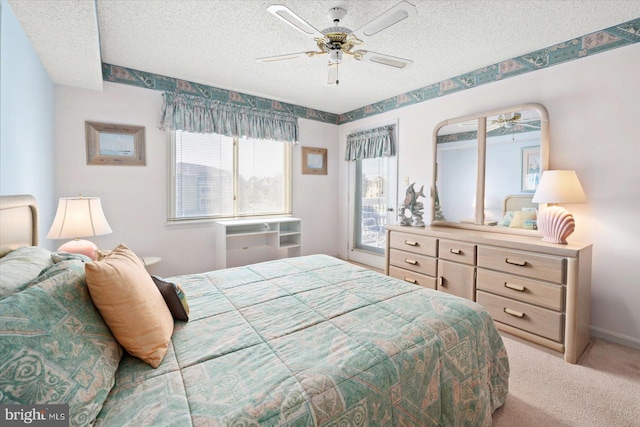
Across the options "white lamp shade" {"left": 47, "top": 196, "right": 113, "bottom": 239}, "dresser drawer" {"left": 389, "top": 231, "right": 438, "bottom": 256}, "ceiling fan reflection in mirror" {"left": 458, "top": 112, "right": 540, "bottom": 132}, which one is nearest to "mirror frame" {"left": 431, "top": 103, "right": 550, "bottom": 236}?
"ceiling fan reflection in mirror" {"left": 458, "top": 112, "right": 540, "bottom": 132}

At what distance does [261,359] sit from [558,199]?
101 inches

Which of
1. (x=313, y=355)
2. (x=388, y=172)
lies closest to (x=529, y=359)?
(x=313, y=355)

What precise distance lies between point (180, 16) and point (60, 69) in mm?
1285

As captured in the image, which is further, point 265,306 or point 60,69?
point 60,69

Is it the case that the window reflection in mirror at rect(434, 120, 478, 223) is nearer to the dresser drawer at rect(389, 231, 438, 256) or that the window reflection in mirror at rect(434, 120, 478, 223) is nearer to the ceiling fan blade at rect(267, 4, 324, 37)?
the dresser drawer at rect(389, 231, 438, 256)

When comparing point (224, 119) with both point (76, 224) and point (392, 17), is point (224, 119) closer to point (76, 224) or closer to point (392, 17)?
point (76, 224)

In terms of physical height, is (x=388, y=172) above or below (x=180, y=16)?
below

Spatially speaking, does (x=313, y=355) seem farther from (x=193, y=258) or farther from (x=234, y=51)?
(x=193, y=258)

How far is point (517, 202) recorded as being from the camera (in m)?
2.82

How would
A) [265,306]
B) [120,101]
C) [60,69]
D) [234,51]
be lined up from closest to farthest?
[265,306] < [60,69] < [234,51] < [120,101]

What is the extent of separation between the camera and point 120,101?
317cm

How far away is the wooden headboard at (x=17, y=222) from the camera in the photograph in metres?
1.33

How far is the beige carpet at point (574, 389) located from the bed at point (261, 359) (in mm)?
196

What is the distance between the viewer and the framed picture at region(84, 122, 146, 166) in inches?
120
